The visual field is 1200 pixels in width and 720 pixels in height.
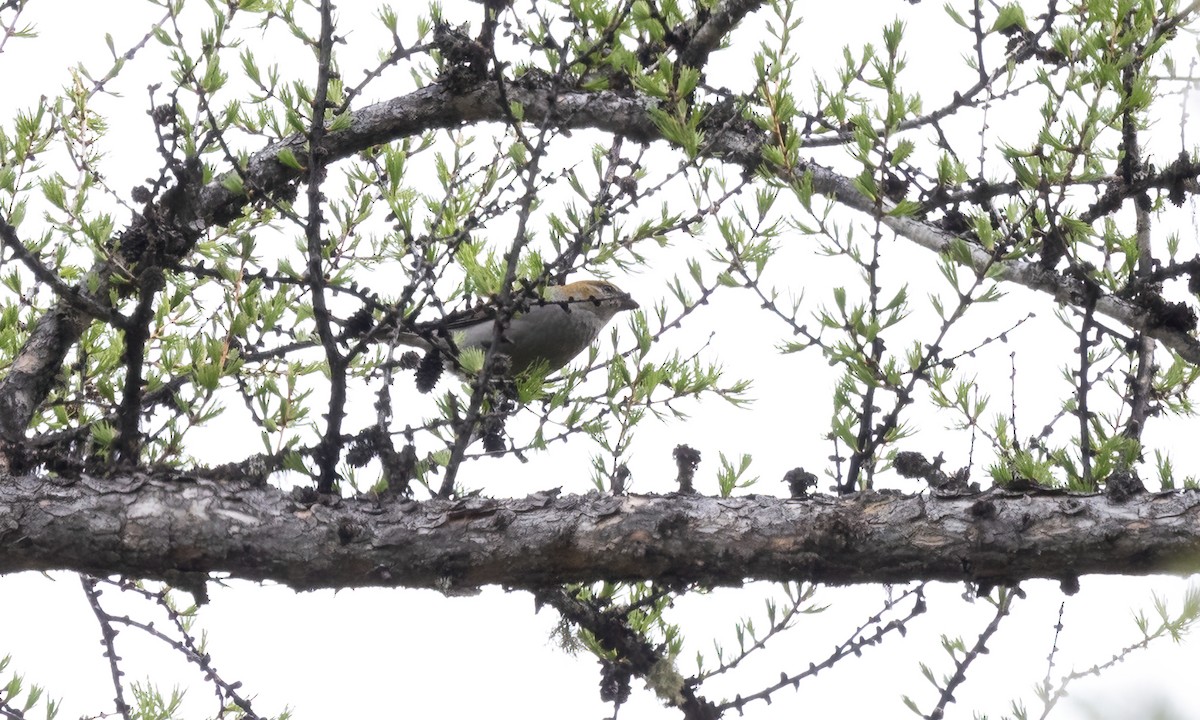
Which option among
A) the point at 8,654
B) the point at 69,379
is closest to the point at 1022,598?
the point at 8,654

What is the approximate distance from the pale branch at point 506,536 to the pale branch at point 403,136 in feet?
1.75

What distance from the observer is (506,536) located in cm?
284

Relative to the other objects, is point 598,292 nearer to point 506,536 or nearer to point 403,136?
point 403,136

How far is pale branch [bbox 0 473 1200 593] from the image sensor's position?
2.72 metres

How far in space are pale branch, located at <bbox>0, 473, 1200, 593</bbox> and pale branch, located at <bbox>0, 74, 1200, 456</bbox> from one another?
53 centimetres

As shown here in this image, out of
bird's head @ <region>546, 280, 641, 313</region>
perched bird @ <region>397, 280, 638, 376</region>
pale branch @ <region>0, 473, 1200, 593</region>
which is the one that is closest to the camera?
pale branch @ <region>0, 473, 1200, 593</region>

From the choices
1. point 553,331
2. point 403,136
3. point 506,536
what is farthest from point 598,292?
point 506,536

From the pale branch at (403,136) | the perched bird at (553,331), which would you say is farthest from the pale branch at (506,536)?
the perched bird at (553,331)

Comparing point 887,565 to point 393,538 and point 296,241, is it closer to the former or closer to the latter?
point 393,538

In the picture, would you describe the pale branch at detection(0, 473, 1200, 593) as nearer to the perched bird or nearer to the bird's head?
the perched bird

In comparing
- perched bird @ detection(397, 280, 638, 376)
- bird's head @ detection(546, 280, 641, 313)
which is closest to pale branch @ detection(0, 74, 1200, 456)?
perched bird @ detection(397, 280, 638, 376)

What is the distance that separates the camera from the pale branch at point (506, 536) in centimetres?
272

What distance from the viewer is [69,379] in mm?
4121

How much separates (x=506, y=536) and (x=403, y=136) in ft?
6.83
